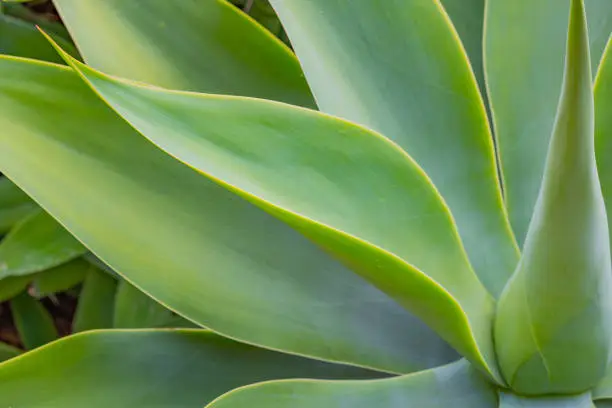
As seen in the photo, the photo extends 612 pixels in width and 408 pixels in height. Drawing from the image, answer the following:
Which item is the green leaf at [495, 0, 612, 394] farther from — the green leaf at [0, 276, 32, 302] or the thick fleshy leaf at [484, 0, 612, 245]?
the green leaf at [0, 276, 32, 302]

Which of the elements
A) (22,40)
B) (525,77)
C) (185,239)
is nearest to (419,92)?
(525,77)

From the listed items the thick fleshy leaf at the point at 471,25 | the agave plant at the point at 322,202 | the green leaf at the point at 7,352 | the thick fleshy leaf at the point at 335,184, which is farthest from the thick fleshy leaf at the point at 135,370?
the green leaf at the point at 7,352

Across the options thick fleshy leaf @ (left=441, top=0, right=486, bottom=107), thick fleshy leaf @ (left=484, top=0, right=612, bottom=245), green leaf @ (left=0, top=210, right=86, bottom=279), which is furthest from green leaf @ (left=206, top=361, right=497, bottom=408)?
green leaf @ (left=0, top=210, right=86, bottom=279)

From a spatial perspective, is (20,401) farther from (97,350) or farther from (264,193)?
(264,193)

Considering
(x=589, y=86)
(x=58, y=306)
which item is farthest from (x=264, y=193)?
(x=58, y=306)

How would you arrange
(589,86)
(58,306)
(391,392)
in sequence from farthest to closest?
(58,306) → (391,392) → (589,86)

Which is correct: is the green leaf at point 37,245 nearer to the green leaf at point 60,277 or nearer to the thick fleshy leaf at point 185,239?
the green leaf at point 60,277

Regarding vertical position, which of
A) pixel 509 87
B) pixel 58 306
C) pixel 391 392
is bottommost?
pixel 58 306
